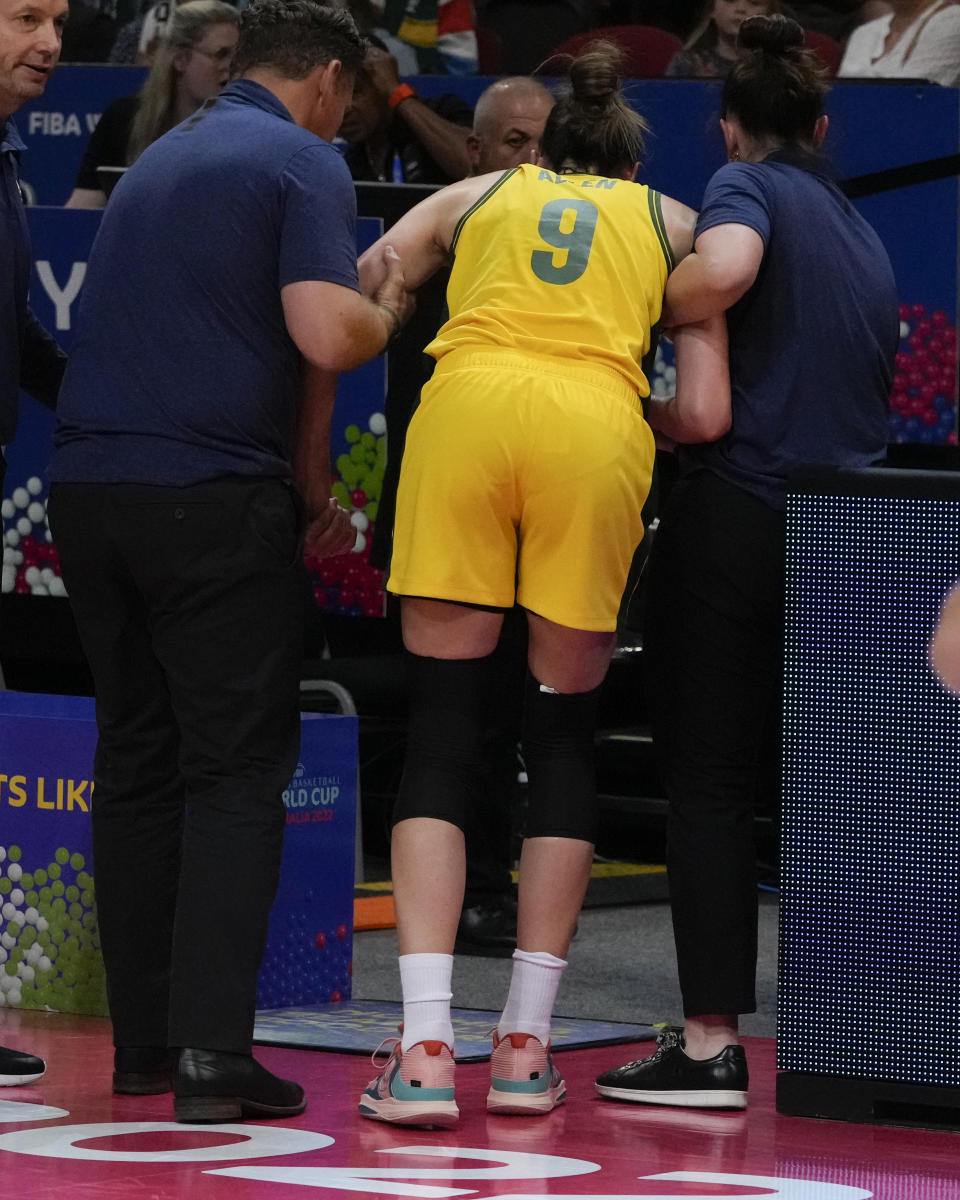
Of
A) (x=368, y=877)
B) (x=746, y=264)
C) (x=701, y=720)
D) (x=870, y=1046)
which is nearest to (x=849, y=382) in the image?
(x=746, y=264)

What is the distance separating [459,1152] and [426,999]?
245mm

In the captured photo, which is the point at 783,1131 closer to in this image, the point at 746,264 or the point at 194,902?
the point at 194,902

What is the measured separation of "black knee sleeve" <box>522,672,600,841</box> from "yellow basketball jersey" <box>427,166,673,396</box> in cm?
47

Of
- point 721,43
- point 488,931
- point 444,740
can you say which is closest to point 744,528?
point 444,740

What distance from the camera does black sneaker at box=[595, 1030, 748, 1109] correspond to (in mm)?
3131

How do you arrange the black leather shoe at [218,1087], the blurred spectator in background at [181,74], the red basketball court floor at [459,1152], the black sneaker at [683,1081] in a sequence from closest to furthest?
the red basketball court floor at [459,1152]
the black leather shoe at [218,1087]
the black sneaker at [683,1081]
the blurred spectator in background at [181,74]

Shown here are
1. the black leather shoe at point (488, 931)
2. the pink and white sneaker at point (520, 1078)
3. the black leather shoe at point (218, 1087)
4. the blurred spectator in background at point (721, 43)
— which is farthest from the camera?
the blurred spectator in background at point (721, 43)

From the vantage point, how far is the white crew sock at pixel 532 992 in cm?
302

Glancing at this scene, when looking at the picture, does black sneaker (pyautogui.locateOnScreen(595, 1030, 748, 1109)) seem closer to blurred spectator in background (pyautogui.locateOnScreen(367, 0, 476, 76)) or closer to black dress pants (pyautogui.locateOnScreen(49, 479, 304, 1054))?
black dress pants (pyautogui.locateOnScreen(49, 479, 304, 1054))

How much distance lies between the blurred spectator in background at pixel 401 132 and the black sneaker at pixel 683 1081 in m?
3.34

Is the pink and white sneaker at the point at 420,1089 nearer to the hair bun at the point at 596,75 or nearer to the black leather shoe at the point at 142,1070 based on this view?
the black leather shoe at the point at 142,1070

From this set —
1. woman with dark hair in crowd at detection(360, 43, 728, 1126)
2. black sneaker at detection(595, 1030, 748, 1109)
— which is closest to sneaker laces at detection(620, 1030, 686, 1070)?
black sneaker at detection(595, 1030, 748, 1109)

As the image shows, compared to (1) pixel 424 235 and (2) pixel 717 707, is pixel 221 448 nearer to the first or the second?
(1) pixel 424 235

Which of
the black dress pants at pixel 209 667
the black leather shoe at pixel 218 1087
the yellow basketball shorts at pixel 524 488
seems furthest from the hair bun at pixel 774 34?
the black leather shoe at pixel 218 1087
